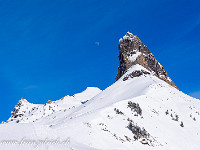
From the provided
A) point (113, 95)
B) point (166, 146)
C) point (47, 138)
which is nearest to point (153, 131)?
point (166, 146)

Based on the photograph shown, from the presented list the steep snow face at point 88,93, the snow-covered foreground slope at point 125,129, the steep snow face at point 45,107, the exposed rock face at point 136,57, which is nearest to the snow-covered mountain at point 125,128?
the snow-covered foreground slope at point 125,129

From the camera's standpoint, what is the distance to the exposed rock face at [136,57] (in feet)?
210

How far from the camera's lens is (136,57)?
64000 mm

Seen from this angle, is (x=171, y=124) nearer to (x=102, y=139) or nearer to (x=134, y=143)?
(x=134, y=143)

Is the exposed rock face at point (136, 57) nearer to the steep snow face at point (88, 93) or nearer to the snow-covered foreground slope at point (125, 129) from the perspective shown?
the snow-covered foreground slope at point (125, 129)

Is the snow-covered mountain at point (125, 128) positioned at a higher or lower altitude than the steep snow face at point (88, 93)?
lower

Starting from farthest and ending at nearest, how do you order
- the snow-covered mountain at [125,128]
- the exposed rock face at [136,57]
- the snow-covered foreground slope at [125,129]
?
the exposed rock face at [136,57], the snow-covered foreground slope at [125,129], the snow-covered mountain at [125,128]

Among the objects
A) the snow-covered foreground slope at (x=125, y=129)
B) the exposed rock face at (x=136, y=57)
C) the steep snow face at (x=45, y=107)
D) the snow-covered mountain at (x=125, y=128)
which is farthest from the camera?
the steep snow face at (x=45, y=107)

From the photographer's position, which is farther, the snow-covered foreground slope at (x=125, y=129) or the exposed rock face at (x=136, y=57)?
the exposed rock face at (x=136, y=57)

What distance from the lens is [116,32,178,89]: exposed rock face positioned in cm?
6411

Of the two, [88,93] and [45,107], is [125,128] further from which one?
[88,93]

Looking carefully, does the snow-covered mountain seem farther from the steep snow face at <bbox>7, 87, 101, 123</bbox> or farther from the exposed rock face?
the steep snow face at <bbox>7, 87, 101, 123</bbox>

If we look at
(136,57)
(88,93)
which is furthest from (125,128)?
(88,93)

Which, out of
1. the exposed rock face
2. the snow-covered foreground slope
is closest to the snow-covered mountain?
the snow-covered foreground slope
